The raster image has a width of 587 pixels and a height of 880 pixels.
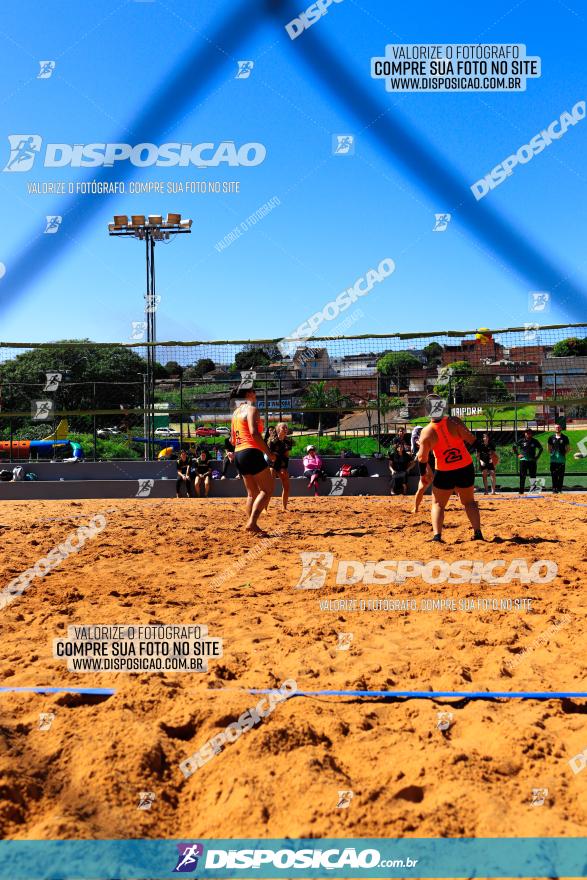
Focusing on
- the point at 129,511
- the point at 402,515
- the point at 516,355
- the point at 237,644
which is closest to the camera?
the point at 237,644

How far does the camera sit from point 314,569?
6.39 meters

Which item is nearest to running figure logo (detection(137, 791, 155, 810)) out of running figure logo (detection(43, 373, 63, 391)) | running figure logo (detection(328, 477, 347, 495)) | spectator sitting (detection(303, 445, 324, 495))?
spectator sitting (detection(303, 445, 324, 495))

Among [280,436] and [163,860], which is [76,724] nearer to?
[163,860]

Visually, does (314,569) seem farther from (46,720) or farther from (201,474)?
(201,474)

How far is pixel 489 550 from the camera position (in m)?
6.97

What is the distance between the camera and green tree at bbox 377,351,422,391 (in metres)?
14.8

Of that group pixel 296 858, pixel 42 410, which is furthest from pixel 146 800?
pixel 42 410

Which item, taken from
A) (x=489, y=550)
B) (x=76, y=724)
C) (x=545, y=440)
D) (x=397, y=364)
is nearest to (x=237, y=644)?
(x=76, y=724)

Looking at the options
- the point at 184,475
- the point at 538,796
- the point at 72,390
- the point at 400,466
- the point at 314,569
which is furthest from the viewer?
the point at 72,390

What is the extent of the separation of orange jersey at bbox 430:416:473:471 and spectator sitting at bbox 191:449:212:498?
7.17 metres

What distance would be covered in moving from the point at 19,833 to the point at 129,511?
8.65m

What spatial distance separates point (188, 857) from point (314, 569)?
400 centimetres

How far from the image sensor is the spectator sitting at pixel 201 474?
14023 millimetres

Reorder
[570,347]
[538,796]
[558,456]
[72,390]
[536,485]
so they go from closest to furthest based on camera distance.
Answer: [538,796] < [558,456] < [536,485] < [570,347] < [72,390]
